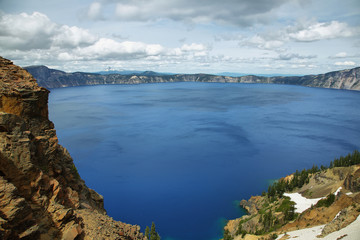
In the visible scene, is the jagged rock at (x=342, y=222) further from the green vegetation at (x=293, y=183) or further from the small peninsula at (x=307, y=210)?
→ the green vegetation at (x=293, y=183)

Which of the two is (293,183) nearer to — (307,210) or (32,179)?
(307,210)

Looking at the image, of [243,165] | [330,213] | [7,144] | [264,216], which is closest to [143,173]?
[243,165]

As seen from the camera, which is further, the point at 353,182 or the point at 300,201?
the point at 300,201

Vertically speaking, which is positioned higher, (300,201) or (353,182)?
(353,182)

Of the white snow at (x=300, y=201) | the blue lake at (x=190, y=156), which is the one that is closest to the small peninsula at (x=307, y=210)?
the white snow at (x=300, y=201)

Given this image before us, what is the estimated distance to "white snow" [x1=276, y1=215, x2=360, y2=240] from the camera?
26125mm

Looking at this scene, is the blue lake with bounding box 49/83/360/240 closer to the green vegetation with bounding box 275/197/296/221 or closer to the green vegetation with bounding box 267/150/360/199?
the green vegetation with bounding box 267/150/360/199

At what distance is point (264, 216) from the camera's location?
4434cm

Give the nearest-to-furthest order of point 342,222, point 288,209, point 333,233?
point 333,233 → point 342,222 → point 288,209

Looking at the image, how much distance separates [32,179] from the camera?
45.8 feet

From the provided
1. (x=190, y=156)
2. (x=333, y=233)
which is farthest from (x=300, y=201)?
(x=190, y=156)

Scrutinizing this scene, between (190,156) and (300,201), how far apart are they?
36.3 metres

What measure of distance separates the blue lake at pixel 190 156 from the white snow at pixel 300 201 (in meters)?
8.52

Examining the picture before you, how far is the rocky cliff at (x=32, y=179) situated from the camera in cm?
1136
